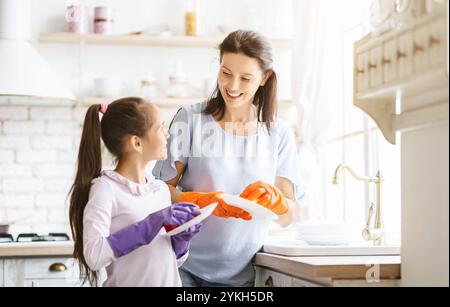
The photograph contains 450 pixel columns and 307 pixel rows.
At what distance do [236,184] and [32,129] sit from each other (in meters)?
1.97

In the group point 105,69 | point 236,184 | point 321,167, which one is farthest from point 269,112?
point 105,69

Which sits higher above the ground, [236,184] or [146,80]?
[146,80]

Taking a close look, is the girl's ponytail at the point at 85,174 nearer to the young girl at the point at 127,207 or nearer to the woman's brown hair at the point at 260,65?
the young girl at the point at 127,207

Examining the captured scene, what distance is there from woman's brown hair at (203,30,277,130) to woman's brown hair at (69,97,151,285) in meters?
0.35

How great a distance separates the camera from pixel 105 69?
13.2 feet

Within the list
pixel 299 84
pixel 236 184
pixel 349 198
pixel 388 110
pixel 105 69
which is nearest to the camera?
pixel 388 110

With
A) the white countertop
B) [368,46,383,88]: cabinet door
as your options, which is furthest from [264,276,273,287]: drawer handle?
the white countertop

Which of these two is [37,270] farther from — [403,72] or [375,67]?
[403,72]

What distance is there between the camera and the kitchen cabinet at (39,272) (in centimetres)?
291

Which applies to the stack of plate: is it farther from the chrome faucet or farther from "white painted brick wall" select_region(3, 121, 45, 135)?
"white painted brick wall" select_region(3, 121, 45, 135)

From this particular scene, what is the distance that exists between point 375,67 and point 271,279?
28.6 inches

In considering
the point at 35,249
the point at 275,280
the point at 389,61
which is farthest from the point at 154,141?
the point at 35,249

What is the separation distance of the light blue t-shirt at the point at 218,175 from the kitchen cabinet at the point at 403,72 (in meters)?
0.47

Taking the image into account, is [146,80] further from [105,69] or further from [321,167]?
[321,167]
